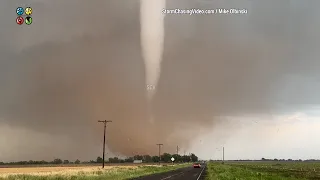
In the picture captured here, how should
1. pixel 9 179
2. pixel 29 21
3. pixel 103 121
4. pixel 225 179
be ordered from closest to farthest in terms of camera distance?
pixel 29 21 → pixel 9 179 → pixel 225 179 → pixel 103 121

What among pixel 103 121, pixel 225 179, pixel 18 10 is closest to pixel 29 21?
pixel 18 10

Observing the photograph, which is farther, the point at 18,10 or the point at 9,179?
the point at 9,179

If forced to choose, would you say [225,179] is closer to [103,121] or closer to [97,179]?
[97,179]

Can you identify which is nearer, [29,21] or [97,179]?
[29,21]

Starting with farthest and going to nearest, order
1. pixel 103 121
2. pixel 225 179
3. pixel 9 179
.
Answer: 1. pixel 103 121
2. pixel 225 179
3. pixel 9 179

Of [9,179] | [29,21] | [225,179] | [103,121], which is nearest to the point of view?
[29,21]

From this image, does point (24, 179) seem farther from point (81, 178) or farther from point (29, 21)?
point (29, 21)

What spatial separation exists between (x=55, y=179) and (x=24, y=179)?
13.4 feet

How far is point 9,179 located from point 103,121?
46929 millimetres

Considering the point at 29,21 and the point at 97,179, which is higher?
the point at 29,21

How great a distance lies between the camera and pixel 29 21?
23.7 m

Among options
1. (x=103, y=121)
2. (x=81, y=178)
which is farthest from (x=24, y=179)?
(x=103, y=121)

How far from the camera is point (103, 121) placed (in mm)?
97250

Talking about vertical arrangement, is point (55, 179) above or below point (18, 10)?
below
